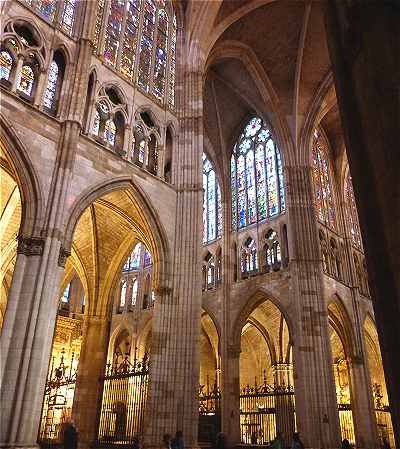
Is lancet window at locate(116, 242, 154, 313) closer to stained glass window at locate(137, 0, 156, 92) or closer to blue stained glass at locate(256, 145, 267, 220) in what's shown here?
blue stained glass at locate(256, 145, 267, 220)

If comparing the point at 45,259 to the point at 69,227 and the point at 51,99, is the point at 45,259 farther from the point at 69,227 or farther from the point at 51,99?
the point at 51,99

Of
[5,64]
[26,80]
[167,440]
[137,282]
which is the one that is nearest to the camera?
[167,440]

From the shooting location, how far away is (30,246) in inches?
374

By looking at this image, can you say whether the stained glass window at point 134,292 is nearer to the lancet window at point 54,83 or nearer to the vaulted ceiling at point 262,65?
the vaulted ceiling at point 262,65

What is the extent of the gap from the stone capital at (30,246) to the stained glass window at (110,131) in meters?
4.36

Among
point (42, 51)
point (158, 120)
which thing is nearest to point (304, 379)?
point (158, 120)

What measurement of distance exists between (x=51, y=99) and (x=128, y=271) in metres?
16.8

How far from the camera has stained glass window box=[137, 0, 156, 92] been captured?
15.0 meters

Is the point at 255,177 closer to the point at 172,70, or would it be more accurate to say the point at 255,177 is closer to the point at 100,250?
the point at 172,70

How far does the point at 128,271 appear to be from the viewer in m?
26.9

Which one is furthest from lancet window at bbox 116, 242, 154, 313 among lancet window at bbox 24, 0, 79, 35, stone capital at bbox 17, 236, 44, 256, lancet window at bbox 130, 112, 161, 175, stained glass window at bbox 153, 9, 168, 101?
stone capital at bbox 17, 236, 44, 256

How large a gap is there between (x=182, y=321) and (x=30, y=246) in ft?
16.1

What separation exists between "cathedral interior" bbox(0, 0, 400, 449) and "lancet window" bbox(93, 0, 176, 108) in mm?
85

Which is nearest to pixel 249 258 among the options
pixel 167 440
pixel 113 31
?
pixel 113 31
